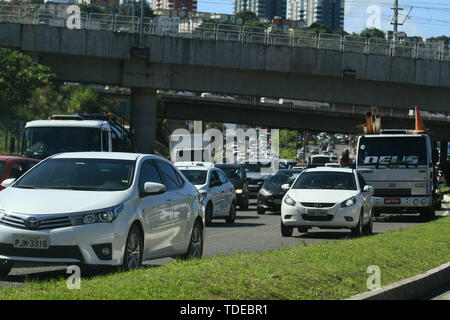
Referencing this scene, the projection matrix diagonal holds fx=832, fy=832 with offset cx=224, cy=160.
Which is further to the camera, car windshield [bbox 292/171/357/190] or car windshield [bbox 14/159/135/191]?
car windshield [bbox 292/171/357/190]

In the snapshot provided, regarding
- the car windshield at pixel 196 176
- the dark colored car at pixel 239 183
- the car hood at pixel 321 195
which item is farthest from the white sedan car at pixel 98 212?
the dark colored car at pixel 239 183

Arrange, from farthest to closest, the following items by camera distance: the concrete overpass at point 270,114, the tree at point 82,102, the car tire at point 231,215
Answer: the concrete overpass at point 270,114 → the tree at point 82,102 → the car tire at point 231,215

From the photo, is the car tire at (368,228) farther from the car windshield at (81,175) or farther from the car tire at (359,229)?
the car windshield at (81,175)

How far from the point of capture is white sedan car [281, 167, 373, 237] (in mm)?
19203

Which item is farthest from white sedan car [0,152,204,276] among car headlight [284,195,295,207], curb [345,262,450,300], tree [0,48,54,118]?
tree [0,48,54,118]

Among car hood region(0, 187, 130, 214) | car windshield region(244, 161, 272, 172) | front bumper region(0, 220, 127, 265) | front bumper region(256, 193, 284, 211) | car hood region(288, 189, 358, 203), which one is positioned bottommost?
car windshield region(244, 161, 272, 172)

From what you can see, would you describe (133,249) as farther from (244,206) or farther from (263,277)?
(244,206)

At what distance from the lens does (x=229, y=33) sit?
1845 inches

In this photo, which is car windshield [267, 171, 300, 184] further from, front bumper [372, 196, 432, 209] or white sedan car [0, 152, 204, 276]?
white sedan car [0, 152, 204, 276]

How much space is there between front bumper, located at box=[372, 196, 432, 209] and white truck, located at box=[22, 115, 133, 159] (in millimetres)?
9482

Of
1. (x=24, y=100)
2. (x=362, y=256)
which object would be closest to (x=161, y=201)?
(x=362, y=256)

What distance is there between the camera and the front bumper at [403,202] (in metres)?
27.4

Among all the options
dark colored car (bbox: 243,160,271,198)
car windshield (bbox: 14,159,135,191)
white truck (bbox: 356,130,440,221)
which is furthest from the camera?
dark colored car (bbox: 243,160,271,198)

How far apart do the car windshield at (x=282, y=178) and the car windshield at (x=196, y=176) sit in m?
7.78
